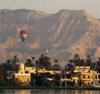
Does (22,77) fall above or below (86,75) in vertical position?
below

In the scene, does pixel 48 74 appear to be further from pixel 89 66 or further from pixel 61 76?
pixel 89 66

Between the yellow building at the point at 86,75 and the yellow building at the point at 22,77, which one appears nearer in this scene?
the yellow building at the point at 22,77

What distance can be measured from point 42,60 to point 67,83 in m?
30.0

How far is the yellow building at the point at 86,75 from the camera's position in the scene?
563ft

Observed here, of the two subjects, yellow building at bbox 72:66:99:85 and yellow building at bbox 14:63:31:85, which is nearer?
yellow building at bbox 14:63:31:85

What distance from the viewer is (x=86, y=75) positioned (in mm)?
175125

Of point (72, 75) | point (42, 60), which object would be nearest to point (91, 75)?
point (72, 75)

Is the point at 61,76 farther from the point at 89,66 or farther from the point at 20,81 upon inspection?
the point at 89,66

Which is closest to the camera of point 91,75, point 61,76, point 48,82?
point 48,82

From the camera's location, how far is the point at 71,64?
189 meters

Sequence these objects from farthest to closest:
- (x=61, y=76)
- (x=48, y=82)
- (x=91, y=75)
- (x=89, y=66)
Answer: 1. (x=89, y=66)
2. (x=91, y=75)
3. (x=61, y=76)
4. (x=48, y=82)

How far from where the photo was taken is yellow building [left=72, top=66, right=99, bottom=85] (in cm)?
17150

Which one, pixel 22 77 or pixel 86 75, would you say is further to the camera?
pixel 86 75

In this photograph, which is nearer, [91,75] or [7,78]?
[7,78]
